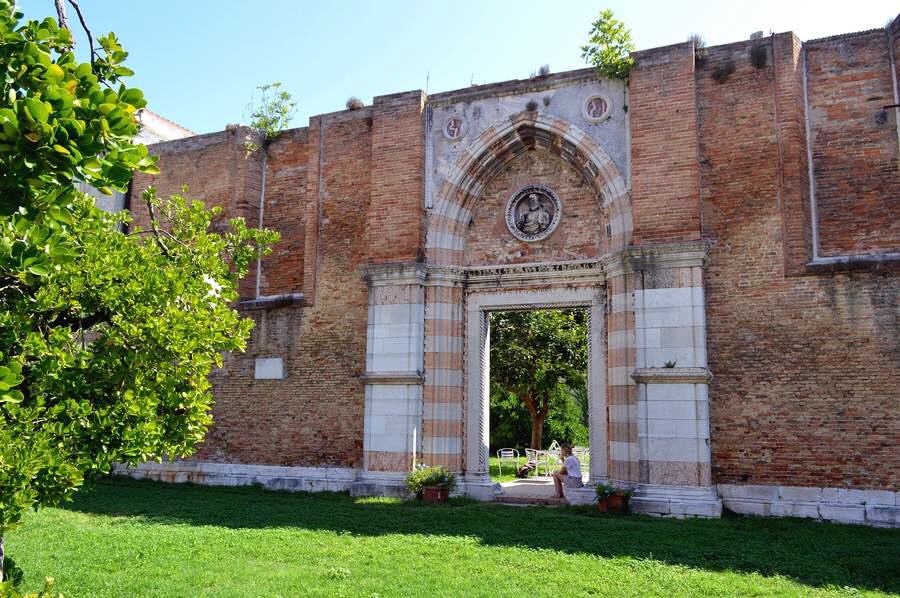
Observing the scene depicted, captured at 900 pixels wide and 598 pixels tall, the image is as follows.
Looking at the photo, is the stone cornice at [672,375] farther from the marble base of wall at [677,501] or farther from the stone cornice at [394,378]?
the stone cornice at [394,378]

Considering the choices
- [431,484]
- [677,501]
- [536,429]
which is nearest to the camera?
[677,501]

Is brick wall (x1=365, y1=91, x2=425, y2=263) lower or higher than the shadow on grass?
higher

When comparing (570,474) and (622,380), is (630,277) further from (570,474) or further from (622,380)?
(570,474)

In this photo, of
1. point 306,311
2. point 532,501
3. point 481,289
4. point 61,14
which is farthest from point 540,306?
point 61,14

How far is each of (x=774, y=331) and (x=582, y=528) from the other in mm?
3996

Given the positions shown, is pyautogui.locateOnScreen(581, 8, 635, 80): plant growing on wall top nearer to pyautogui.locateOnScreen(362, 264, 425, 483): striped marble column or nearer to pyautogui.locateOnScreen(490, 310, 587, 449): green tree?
pyautogui.locateOnScreen(362, 264, 425, 483): striped marble column

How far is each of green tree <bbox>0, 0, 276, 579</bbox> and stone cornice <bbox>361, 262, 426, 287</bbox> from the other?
20.2ft

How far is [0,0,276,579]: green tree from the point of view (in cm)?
262

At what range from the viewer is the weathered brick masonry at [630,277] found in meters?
9.80

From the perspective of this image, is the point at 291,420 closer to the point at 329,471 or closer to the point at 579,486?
the point at 329,471

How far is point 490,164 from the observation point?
41.2 feet

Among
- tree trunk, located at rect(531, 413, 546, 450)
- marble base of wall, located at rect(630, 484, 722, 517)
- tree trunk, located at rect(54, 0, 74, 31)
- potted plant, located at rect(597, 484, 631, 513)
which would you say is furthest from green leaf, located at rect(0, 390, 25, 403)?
tree trunk, located at rect(531, 413, 546, 450)

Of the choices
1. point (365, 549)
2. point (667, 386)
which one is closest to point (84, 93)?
point (365, 549)

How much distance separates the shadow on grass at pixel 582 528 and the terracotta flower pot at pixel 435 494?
0.92ft
